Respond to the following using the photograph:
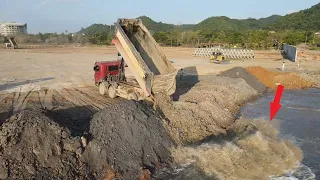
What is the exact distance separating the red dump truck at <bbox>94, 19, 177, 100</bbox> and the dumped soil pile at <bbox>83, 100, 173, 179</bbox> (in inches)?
81.7

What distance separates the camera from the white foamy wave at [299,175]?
29.0 ft

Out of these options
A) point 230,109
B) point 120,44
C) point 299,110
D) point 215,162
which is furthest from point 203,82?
point 215,162

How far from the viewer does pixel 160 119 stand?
10969mm

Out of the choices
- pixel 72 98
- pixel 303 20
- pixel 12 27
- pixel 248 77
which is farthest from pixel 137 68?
pixel 12 27

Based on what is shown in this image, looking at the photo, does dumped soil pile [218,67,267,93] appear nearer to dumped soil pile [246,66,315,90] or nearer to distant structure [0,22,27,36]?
dumped soil pile [246,66,315,90]

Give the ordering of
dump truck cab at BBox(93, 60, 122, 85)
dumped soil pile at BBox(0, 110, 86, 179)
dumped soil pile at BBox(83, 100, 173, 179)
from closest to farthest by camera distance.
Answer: dumped soil pile at BBox(0, 110, 86, 179), dumped soil pile at BBox(83, 100, 173, 179), dump truck cab at BBox(93, 60, 122, 85)

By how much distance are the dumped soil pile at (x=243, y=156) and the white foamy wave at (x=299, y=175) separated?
0.64ft

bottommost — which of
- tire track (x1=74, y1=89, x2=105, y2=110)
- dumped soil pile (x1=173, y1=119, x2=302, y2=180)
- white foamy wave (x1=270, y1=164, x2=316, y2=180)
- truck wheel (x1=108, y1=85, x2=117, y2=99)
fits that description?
white foamy wave (x1=270, y1=164, x2=316, y2=180)

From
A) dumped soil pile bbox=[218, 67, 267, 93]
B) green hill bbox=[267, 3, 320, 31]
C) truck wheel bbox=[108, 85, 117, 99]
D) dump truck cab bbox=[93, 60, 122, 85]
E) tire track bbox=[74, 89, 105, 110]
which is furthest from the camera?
green hill bbox=[267, 3, 320, 31]

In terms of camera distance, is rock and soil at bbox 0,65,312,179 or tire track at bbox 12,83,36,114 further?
tire track at bbox 12,83,36,114

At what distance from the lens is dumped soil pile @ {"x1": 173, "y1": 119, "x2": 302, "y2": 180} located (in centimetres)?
893

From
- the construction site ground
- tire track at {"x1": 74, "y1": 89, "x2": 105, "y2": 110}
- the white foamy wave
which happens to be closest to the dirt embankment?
the construction site ground

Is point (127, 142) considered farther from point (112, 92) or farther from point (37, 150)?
point (112, 92)

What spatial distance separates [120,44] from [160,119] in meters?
4.40
